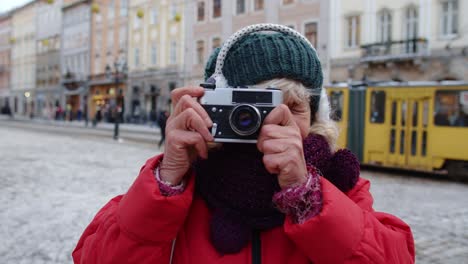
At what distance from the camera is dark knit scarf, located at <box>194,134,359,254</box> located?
4.15 ft

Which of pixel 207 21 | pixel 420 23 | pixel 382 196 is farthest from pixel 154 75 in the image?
pixel 382 196

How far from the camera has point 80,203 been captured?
268 inches

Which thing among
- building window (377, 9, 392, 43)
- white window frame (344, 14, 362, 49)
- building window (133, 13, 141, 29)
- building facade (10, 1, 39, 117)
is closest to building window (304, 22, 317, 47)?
white window frame (344, 14, 362, 49)

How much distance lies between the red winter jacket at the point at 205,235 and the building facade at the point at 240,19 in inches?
885

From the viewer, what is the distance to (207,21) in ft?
103

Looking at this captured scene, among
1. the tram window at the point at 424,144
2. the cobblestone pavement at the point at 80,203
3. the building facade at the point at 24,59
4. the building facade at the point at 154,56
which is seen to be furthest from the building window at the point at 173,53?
the building facade at the point at 24,59

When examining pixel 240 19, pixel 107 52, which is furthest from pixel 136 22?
pixel 240 19

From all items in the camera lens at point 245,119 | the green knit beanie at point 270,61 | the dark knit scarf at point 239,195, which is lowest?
the dark knit scarf at point 239,195

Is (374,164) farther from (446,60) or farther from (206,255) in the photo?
(206,255)

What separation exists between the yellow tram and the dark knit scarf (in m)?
10.6

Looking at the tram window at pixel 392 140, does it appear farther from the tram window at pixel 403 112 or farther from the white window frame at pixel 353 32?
the white window frame at pixel 353 32

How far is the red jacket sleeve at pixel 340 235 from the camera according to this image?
1.18 meters

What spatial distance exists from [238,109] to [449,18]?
22.2 m

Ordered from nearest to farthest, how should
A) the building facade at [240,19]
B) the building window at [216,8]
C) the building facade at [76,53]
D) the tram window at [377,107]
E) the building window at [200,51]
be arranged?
the tram window at [377,107], the building facade at [240,19], the building window at [216,8], the building window at [200,51], the building facade at [76,53]
